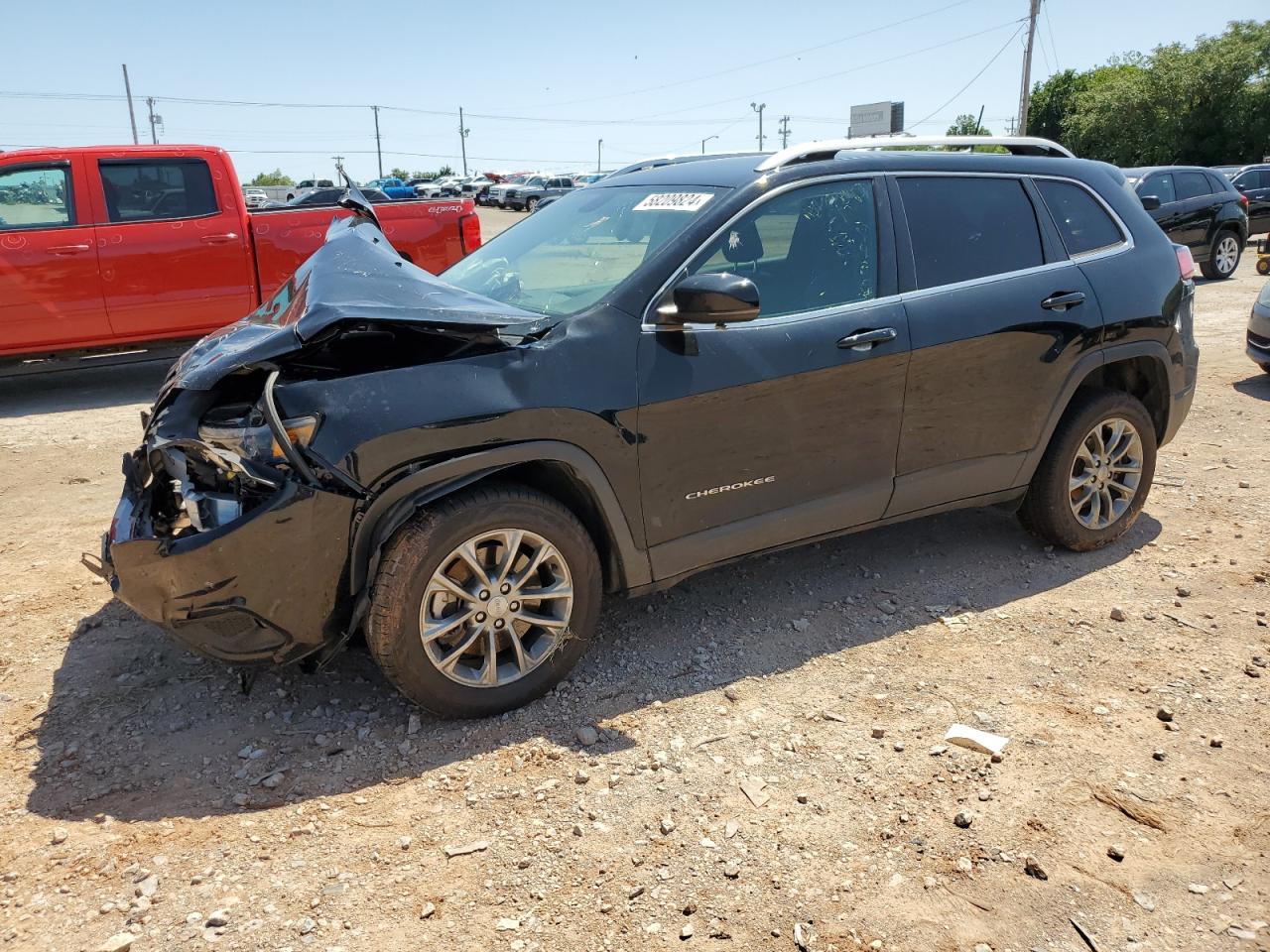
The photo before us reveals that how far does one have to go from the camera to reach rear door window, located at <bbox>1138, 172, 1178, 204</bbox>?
14891 mm

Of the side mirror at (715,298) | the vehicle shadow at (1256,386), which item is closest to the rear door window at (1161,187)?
the vehicle shadow at (1256,386)

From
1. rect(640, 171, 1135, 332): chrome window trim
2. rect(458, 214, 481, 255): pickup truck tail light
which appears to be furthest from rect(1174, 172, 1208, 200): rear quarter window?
rect(640, 171, 1135, 332): chrome window trim

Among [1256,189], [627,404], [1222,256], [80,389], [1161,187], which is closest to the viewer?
[627,404]

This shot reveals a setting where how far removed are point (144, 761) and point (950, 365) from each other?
3.34 m

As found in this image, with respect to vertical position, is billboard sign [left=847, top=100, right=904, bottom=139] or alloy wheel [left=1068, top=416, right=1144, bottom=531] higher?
billboard sign [left=847, top=100, right=904, bottom=139]

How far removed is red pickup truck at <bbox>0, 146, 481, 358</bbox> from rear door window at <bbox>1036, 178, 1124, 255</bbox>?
21.4 feet

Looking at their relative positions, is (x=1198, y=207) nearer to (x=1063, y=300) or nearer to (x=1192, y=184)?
(x=1192, y=184)

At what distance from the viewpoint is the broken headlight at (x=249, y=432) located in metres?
2.88

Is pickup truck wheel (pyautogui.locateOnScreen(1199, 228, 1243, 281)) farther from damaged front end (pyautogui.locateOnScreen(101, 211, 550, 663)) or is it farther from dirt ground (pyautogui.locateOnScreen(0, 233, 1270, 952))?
damaged front end (pyautogui.locateOnScreen(101, 211, 550, 663))

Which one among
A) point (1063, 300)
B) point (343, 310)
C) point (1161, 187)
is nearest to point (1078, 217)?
point (1063, 300)

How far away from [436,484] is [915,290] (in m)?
2.13

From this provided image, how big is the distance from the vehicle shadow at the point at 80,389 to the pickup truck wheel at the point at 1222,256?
15213mm

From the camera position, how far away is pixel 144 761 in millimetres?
3098

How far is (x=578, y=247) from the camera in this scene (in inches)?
157
